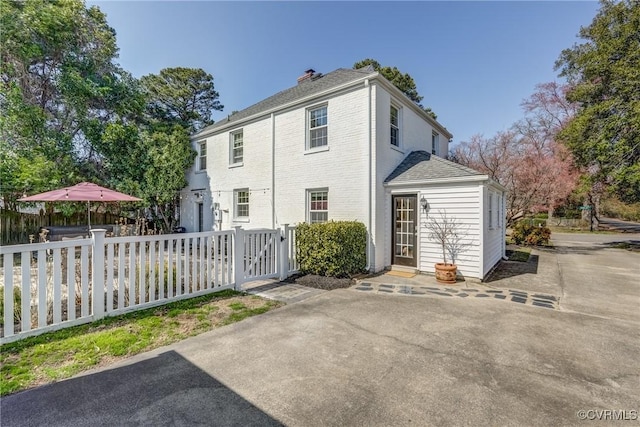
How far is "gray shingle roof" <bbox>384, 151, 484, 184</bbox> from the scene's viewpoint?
766 cm

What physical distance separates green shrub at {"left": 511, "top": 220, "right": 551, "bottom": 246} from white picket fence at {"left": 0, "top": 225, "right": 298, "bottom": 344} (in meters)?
14.2

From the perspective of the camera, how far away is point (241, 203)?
40.3ft

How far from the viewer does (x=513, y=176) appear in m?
14.0

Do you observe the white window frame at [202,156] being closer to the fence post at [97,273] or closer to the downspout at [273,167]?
the downspout at [273,167]

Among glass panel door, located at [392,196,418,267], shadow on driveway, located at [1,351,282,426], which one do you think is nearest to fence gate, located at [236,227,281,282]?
shadow on driveway, located at [1,351,282,426]

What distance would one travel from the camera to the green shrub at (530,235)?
14797 mm

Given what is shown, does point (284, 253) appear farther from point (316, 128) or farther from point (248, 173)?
point (248, 173)

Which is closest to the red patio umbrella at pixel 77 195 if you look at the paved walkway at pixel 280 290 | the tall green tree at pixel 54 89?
the tall green tree at pixel 54 89

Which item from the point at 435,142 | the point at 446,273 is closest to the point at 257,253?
the point at 446,273

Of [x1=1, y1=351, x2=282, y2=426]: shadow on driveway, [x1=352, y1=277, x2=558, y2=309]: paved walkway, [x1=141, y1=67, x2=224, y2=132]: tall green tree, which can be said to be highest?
[x1=141, y1=67, x2=224, y2=132]: tall green tree

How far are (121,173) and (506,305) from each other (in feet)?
53.0

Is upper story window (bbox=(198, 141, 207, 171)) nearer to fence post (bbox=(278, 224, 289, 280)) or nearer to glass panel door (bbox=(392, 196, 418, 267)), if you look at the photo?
fence post (bbox=(278, 224, 289, 280))

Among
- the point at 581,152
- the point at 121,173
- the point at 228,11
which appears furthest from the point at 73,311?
the point at 581,152

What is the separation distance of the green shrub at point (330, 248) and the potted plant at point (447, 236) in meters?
2.11
